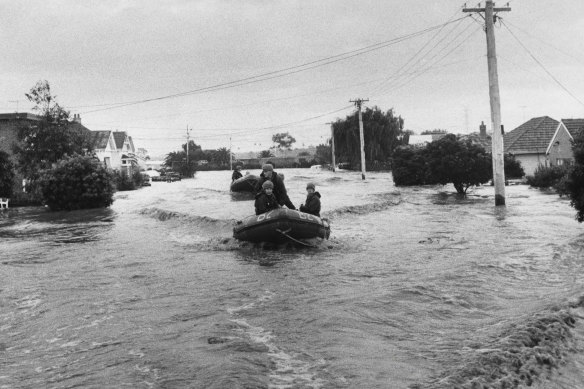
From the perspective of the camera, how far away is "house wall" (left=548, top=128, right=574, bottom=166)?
46719 millimetres

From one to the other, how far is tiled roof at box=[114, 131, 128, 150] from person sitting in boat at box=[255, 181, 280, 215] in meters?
63.8

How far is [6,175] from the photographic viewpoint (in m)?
34.2

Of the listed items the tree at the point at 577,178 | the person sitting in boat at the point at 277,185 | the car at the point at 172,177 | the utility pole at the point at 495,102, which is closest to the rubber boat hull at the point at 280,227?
the person sitting in boat at the point at 277,185

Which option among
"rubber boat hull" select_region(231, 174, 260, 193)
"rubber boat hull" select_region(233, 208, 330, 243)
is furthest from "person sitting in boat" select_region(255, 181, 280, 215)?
"rubber boat hull" select_region(231, 174, 260, 193)

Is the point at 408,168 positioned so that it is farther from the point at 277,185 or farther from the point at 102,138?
the point at 102,138

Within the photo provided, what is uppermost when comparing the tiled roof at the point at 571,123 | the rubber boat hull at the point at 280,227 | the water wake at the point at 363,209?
the tiled roof at the point at 571,123

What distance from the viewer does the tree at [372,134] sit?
81188mm

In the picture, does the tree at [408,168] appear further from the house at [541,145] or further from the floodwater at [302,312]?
the floodwater at [302,312]

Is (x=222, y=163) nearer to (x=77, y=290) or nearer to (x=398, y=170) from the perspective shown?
(x=398, y=170)

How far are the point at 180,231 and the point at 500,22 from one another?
1606 centimetres

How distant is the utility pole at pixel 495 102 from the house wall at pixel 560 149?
2448 cm

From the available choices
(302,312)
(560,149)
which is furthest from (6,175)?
(560,149)

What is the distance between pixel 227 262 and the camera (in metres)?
13.6

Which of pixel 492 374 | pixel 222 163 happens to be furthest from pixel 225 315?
pixel 222 163
